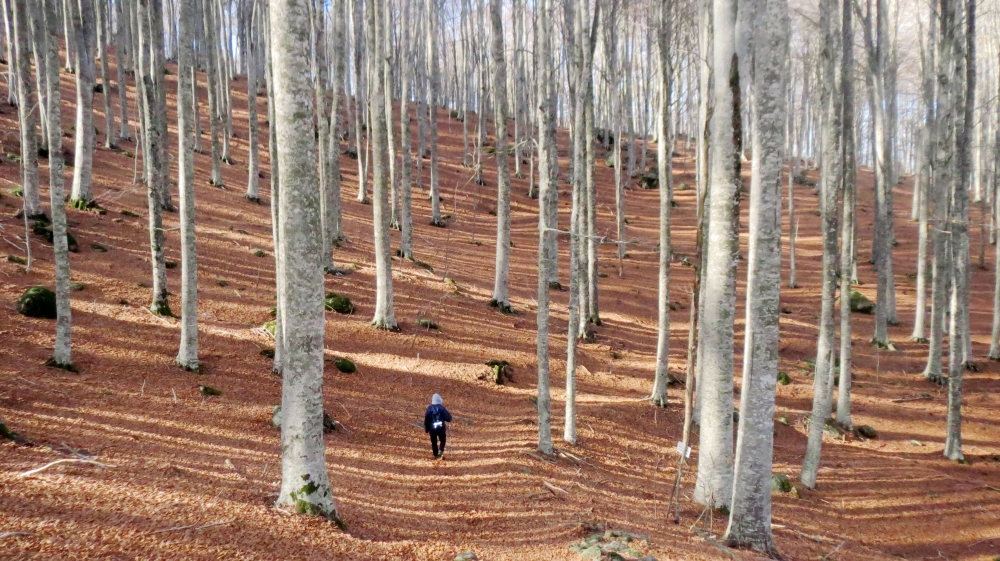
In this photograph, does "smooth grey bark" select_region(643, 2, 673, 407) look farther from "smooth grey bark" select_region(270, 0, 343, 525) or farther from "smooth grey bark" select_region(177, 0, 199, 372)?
"smooth grey bark" select_region(177, 0, 199, 372)

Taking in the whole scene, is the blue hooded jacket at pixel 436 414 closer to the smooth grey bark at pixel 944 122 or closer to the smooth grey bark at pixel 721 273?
the smooth grey bark at pixel 721 273

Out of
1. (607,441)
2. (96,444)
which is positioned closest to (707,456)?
(607,441)

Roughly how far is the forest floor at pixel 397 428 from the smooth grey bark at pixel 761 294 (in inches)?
21.9

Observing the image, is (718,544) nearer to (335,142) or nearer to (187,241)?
(187,241)

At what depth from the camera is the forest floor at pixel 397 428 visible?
5461 millimetres

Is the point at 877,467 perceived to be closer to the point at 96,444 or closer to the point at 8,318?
the point at 96,444

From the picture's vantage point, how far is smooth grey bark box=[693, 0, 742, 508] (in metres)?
6.72

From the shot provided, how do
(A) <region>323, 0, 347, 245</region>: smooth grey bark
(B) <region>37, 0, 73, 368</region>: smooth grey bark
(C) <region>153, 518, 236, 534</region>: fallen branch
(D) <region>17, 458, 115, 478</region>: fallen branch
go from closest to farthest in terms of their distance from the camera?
(C) <region>153, 518, 236, 534</region>: fallen branch, (D) <region>17, 458, 115, 478</region>: fallen branch, (B) <region>37, 0, 73, 368</region>: smooth grey bark, (A) <region>323, 0, 347, 245</region>: smooth grey bark

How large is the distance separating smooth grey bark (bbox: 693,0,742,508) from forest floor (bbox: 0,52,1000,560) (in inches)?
29.9

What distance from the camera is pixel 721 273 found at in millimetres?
7145

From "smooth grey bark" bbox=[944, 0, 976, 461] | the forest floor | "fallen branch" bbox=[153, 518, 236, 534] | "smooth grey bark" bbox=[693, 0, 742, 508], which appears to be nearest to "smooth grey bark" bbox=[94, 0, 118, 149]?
the forest floor

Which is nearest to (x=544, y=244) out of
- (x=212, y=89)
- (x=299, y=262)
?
(x=299, y=262)

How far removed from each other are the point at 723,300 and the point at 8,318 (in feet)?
36.4

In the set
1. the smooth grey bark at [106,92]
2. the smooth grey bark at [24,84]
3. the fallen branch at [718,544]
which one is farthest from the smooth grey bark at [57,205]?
the smooth grey bark at [106,92]
